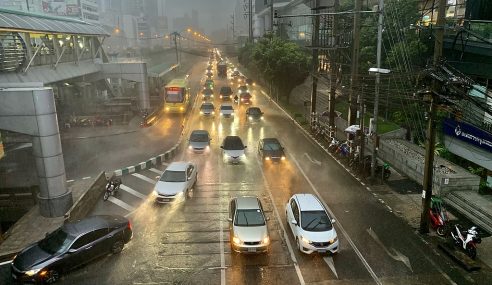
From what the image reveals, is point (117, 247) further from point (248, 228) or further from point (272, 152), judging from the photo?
point (272, 152)

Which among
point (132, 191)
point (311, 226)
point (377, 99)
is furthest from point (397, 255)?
point (132, 191)

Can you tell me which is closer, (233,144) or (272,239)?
(272,239)

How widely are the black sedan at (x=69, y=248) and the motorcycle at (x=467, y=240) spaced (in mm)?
13119

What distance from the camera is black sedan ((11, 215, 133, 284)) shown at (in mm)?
13234

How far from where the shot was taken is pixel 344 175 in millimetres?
24875

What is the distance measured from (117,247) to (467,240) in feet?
44.2

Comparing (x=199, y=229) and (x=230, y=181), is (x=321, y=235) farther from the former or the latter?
(x=230, y=181)

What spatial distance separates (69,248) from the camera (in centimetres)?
1391

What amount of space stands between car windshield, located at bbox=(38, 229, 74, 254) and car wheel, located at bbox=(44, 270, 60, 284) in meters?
0.70

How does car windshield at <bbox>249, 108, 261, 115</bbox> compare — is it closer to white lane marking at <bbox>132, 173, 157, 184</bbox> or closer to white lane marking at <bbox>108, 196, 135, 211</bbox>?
white lane marking at <bbox>132, 173, 157, 184</bbox>

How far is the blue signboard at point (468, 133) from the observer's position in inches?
862

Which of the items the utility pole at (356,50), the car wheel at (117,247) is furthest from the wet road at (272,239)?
the utility pole at (356,50)

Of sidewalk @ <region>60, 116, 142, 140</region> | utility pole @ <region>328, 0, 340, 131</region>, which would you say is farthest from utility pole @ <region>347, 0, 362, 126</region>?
sidewalk @ <region>60, 116, 142, 140</region>

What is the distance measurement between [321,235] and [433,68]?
769cm
